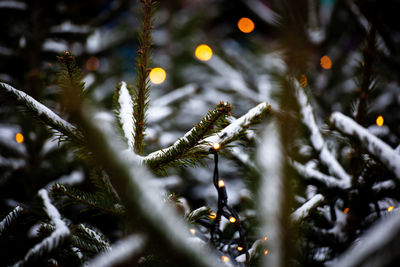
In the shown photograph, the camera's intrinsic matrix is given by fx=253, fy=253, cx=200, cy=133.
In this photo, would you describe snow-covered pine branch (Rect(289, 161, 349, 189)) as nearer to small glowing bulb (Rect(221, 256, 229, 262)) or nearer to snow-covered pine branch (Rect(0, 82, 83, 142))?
small glowing bulb (Rect(221, 256, 229, 262))

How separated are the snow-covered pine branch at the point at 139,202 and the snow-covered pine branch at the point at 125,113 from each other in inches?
14.1

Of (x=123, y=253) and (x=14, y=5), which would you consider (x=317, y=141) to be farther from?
(x=14, y=5)

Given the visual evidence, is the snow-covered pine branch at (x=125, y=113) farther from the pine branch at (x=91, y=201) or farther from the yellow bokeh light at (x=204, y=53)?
the yellow bokeh light at (x=204, y=53)

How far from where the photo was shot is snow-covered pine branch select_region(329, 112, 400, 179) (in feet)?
1.98

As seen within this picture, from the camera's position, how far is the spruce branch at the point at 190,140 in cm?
63

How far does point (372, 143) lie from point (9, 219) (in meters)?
1.06

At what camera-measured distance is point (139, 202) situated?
0.42 meters

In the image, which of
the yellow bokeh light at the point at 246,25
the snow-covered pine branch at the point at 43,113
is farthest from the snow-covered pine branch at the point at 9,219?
the yellow bokeh light at the point at 246,25

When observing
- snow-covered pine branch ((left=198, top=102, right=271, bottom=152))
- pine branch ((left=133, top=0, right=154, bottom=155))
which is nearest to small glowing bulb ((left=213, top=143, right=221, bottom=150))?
snow-covered pine branch ((left=198, top=102, right=271, bottom=152))

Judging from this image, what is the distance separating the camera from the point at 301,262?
94 centimetres

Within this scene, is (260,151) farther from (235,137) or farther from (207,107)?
(207,107)

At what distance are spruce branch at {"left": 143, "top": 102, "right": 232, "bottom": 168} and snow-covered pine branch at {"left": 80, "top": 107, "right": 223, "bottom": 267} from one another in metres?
0.26

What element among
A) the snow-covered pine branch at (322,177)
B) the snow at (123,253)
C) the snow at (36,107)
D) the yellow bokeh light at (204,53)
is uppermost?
the yellow bokeh light at (204,53)

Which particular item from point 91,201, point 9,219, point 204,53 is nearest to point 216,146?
point 91,201
